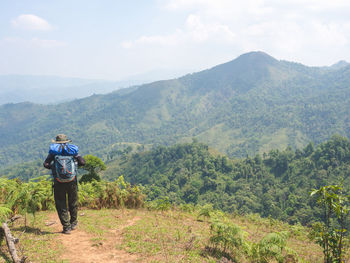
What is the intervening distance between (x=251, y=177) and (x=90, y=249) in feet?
260

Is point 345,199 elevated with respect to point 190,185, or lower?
elevated

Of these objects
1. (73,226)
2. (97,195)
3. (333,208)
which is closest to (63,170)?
(73,226)

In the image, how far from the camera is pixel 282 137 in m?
162

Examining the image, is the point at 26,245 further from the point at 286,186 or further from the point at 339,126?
the point at 339,126

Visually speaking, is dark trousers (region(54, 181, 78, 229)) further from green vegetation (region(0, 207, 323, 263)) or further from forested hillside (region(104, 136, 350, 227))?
forested hillside (region(104, 136, 350, 227))

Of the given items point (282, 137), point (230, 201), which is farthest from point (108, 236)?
point (282, 137)

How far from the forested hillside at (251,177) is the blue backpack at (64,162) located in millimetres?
46308

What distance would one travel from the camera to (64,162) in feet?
20.6

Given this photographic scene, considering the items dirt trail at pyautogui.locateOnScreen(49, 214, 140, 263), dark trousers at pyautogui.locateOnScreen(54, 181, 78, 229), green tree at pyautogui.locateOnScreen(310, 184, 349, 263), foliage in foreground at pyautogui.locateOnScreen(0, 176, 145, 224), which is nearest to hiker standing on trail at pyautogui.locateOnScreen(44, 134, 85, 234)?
dark trousers at pyautogui.locateOnScreen(54, 181, 78, 229)

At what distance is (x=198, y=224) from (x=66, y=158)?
6.03m

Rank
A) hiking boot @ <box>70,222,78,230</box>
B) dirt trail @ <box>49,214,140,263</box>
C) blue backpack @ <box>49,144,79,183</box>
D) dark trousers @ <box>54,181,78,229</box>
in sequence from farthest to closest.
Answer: hiking boot @ <box>70,222,78,230</box> < dark trousers @ <box>54,181,78,229</box> < blue backpack @ <box>49,144,79,183</box> < dirt trail @ <box>49,214,140,263</box>

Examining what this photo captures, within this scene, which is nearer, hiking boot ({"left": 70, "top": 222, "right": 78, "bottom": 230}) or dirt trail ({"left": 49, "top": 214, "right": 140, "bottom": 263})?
dirt trail ({"left": 49, "top": 214, "right": 140, "bottom": 263})

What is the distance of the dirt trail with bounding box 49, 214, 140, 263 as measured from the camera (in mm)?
5441

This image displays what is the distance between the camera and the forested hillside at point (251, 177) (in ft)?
200
